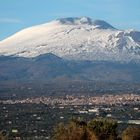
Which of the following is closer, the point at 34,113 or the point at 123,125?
the point at 123,125

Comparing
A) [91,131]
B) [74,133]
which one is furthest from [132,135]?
[74,133]

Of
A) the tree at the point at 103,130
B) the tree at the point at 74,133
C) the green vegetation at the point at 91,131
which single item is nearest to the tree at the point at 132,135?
the green vegetation at the point at 91,131

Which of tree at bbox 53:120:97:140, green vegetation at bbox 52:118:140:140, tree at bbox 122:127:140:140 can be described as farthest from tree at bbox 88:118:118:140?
tree at bbox 53:120:97:140

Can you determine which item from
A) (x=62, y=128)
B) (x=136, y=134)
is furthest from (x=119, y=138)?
(x=62, y=128)

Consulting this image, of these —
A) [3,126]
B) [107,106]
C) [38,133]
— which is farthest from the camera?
[107,106]

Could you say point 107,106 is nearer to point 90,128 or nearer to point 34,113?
point 34,113

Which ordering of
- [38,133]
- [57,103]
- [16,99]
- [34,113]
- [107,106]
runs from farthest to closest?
[16,99] < [57,103] < [107,106] < [34,113] < [38,133]

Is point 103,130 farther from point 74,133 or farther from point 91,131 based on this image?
point 74,133

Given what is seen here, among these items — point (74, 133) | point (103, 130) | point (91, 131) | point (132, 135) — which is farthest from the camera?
point (103, 130)
